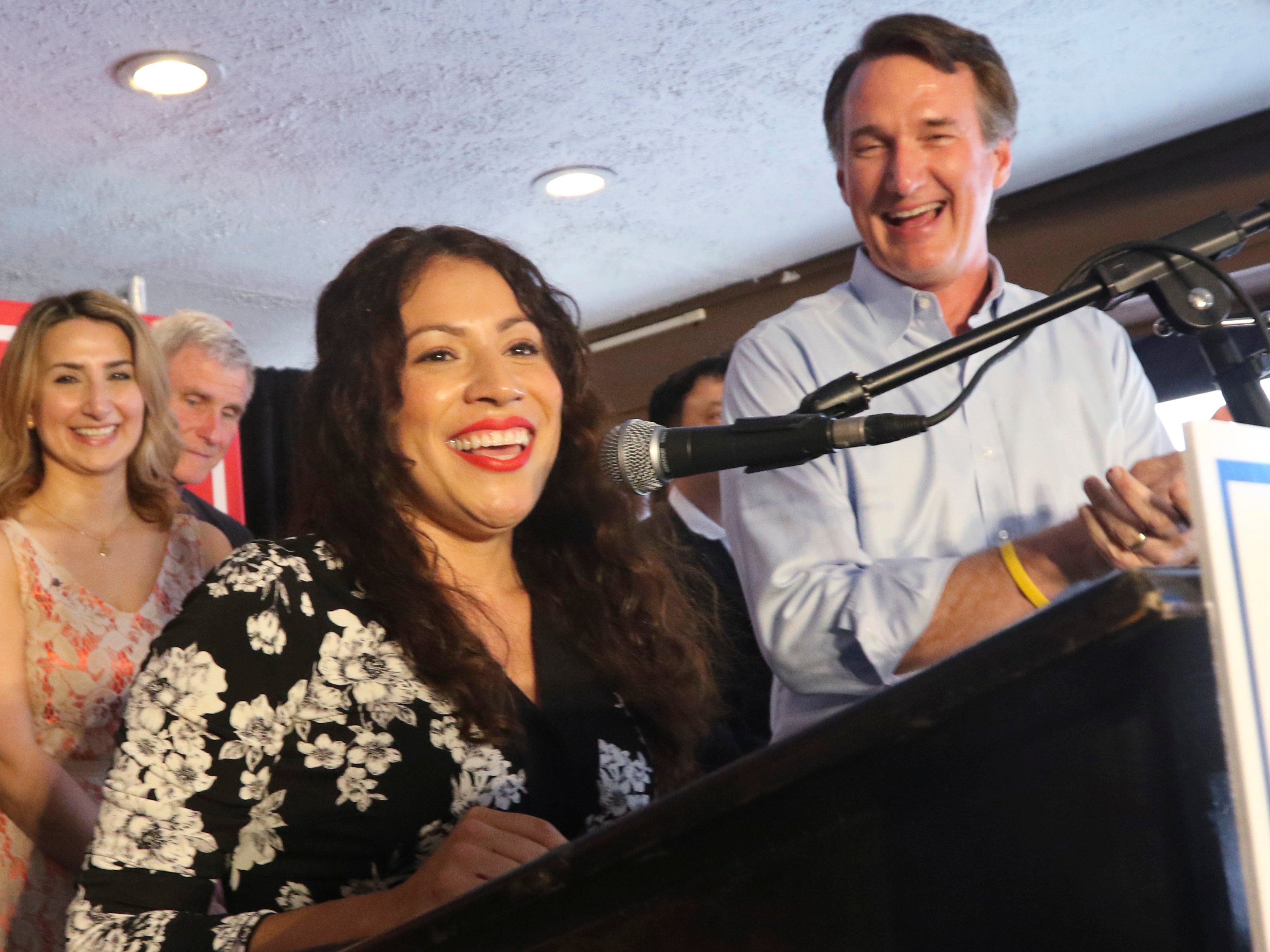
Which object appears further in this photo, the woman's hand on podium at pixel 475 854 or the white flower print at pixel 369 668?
the white flower print at pixel 369 668

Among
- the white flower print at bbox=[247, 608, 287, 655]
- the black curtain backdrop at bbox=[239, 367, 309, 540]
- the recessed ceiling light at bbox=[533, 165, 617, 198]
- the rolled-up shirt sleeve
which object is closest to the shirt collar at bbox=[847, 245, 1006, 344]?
the rolled-up shirt sleeve

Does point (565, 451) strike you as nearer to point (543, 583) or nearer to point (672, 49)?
point (543, 583)

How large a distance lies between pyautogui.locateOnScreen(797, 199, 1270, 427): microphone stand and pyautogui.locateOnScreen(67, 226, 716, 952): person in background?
1.37 ft

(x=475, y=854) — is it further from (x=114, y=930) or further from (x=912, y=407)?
(x=912, y=407)

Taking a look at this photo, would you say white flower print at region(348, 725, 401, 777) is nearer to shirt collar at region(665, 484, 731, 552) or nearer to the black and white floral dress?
the black and white floral dress

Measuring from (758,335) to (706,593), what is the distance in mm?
685

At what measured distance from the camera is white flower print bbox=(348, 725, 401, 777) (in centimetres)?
127

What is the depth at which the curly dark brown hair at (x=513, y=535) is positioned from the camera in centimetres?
136

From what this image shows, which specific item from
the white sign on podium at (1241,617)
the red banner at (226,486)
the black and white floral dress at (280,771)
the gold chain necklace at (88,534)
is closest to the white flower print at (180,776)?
Result: the black and white floral dress at (280,771)

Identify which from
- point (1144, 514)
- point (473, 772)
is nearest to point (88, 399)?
point (473, 772)

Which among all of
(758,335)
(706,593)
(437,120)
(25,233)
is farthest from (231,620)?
(25,233)

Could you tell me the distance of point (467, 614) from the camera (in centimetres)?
146

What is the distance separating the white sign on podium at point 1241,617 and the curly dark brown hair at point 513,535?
3.04 ft

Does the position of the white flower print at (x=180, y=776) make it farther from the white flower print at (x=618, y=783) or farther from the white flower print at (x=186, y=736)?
the white flower print at (x=618, y=783)
